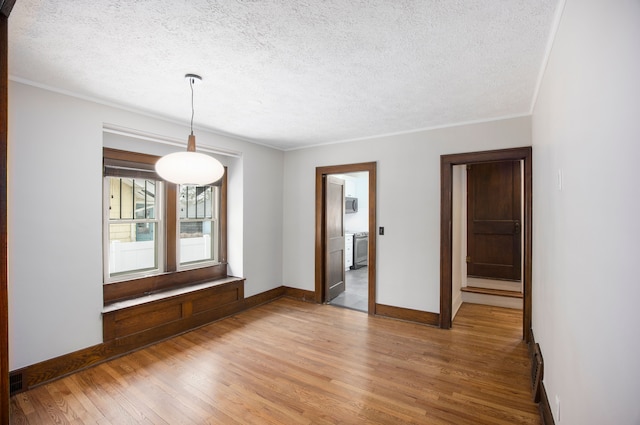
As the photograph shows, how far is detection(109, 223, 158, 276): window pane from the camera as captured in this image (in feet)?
10.6

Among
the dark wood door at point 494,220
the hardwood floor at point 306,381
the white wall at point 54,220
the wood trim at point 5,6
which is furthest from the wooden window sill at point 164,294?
the dark wood door at point 494,220

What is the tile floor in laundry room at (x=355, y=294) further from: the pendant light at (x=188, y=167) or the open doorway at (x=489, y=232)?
the pendant light at (x=188, y=167)

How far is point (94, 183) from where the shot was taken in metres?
2.76

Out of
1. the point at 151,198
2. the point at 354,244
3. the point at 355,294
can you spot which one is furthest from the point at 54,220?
the point at 354,244

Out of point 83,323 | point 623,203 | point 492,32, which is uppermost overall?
point 492,32

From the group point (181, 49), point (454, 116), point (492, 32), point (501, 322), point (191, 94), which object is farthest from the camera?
point (501, 322)

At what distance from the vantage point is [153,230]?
358 centimetres

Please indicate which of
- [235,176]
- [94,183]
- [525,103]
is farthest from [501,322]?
[94,183]

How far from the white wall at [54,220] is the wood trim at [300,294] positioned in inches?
105

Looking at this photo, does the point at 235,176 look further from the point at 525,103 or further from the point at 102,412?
the point at 525,103

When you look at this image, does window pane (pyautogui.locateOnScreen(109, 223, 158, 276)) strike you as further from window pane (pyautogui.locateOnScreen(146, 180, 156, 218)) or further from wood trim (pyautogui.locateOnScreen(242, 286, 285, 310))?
wood trim (pyautogui.locateOnScreen(242, 286, 285, 310))

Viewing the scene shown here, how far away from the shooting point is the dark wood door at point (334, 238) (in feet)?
15.4

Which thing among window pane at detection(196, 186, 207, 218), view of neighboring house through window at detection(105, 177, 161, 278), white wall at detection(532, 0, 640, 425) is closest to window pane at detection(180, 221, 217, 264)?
window pane at detection(196, 186, 207, 218)

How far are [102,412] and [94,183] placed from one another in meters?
1.92
